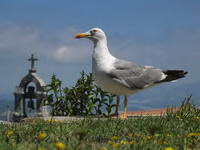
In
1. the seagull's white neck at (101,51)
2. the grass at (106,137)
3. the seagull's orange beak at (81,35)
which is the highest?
the seagull's orange beak at (81,35)

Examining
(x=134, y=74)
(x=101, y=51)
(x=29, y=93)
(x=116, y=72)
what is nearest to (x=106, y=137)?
(x=116, y=72)

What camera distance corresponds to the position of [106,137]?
570 cm

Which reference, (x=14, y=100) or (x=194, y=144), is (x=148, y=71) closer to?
(x=194, y=144)

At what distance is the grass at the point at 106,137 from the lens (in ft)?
15.4

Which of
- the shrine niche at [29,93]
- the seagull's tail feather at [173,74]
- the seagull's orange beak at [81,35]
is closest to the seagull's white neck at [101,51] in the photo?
the seagull's orange beak at [81,35]

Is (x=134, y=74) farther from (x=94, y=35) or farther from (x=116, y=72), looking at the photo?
(x=94, y=35)

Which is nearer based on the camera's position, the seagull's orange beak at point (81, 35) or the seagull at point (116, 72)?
the seagull at point (116, 72)

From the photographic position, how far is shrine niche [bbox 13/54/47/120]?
25500 millimetres

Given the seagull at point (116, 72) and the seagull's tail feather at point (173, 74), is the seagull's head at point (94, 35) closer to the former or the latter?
the seagull at point (116, 72)

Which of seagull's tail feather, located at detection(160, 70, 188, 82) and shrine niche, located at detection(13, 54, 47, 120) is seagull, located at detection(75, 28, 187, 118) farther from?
shrine niche, located at detection(13, 54, 47, 120)

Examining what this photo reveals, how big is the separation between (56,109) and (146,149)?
7822mm

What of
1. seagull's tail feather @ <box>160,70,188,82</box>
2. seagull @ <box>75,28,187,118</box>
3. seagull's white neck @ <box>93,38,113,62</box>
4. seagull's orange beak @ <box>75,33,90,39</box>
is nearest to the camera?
seagull @ <box>75,28,187,118</box>

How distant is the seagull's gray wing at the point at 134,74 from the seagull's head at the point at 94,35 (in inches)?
26.7

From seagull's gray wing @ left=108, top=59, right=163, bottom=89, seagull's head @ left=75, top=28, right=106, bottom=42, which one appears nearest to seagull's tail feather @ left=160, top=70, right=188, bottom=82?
seagull's gray wing @ left=108, top=59, right=163, bottom=89
